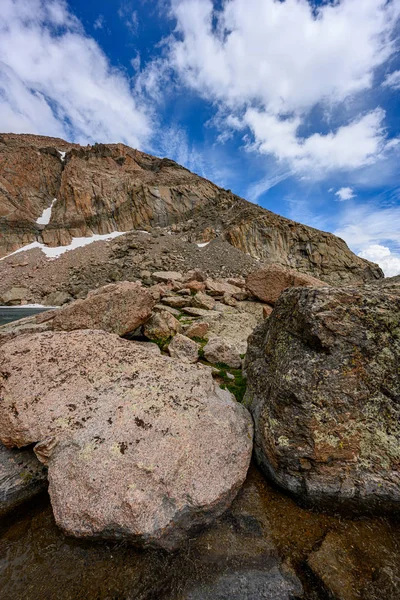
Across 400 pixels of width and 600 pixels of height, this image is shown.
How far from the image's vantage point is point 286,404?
371 cm

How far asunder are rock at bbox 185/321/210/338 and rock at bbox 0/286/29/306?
127 feet

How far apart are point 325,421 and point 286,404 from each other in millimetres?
545

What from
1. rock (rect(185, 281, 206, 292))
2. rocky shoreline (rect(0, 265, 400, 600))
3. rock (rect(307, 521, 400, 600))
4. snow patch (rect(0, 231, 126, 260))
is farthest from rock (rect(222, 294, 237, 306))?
snow patch (rect(0, 231, 126, 260))

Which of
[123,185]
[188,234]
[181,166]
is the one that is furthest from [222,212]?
[181,166]

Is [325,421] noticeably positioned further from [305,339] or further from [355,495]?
[305,339]

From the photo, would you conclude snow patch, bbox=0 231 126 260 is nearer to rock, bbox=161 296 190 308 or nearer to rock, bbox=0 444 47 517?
rock, bbox=161 296 190 308

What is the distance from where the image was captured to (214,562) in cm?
284

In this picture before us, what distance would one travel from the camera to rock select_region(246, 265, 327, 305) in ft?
44.4

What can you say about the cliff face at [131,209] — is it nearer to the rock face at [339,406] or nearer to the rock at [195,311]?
the rock at [195,311]

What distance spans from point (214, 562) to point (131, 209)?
7403 cm

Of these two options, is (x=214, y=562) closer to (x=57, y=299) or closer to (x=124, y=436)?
(x=124, y=436)

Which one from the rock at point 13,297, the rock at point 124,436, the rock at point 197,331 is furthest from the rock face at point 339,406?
the rock at point 13,297

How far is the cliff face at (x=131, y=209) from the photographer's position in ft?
179

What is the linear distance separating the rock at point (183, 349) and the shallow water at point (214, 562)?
4.34m
